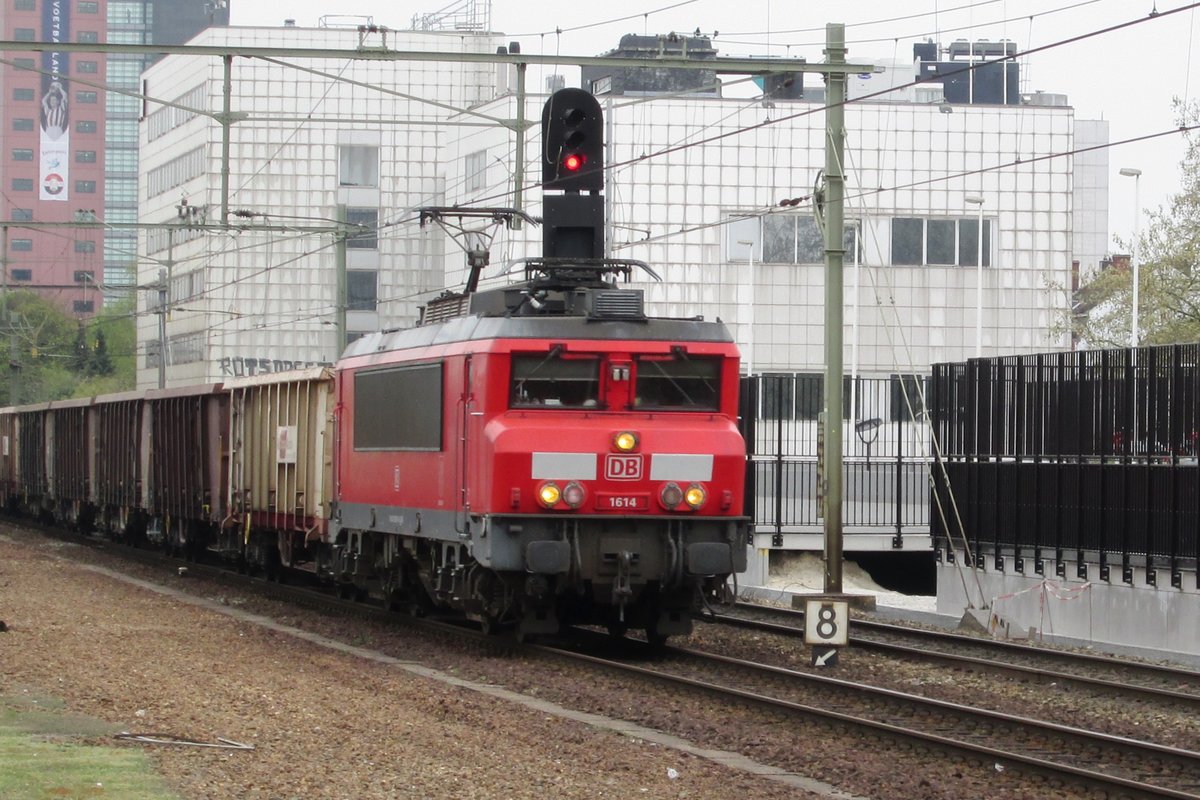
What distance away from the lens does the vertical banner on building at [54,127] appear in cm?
15300

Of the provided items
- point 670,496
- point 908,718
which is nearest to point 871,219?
point 670,496

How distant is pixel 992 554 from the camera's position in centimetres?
2367

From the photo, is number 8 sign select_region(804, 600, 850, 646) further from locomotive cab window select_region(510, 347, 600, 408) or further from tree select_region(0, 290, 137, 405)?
tree select_region(0, 290, 137, 405)

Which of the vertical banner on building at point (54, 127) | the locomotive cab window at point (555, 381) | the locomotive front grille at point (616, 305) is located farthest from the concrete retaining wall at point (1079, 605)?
the vertical banner on building at point (54, 127)

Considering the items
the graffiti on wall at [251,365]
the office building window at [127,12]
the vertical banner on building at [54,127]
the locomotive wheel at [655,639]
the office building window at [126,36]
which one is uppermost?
the office building window at [127,12]

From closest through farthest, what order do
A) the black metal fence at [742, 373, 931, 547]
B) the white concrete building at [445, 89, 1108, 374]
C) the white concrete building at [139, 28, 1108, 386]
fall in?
the black metal fence at [742, 373, 931, 547] → the white concrete building at [139, 28, 1108, 386] → the white concrete building at [445, 89, 1108, 374]

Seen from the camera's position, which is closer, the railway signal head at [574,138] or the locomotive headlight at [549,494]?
the locomotive headlight at [549,494]

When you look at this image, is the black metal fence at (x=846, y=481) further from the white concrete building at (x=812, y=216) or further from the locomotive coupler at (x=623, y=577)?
the white concrete building at (x=812, y=216)

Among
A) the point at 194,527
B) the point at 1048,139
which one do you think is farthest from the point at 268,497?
the point at 1048,139

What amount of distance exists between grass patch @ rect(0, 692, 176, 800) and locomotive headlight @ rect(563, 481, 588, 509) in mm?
5675

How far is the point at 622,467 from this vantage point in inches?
671

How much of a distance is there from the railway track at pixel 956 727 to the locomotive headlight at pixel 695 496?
4.89 ft

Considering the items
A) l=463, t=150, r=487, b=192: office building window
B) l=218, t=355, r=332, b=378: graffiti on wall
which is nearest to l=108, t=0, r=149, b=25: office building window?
l=218, t=355, r=332, b=378: graffiti on wall

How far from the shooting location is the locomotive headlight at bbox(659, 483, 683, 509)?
56.1 feet
